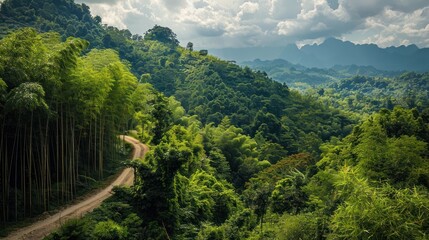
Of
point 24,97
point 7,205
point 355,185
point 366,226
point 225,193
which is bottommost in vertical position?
point 225,193

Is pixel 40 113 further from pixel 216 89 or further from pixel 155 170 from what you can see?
pixel 216 89

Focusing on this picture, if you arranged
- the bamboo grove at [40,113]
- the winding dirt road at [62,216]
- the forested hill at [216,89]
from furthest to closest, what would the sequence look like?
the forested hill at [216,89], the winding dirt road at [62,216], the bamboo grove at [40,113]

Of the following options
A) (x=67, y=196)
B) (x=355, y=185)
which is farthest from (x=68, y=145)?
(x=355, y=185)

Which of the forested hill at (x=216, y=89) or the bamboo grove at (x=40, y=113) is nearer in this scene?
the bamboo grove at (x=40, y=113)

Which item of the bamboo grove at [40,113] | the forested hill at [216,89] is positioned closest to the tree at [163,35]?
the forested hill at [216,89]

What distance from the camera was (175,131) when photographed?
2650 cm

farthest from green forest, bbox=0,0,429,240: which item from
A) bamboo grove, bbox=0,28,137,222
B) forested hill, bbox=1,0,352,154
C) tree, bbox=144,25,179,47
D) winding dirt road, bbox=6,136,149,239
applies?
→ tree, bbox=144,25,179,47

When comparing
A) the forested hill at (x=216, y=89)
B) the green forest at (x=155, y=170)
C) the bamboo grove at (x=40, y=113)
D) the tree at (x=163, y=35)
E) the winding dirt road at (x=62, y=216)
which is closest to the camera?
the green forest at (x=155, y=170)

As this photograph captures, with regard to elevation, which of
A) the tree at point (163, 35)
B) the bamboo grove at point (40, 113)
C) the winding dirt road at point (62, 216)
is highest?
the tree at point (163, 35)

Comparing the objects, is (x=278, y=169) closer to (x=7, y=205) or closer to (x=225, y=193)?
(x=225, y=193)

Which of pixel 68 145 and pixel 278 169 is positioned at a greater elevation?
pixel 68 145

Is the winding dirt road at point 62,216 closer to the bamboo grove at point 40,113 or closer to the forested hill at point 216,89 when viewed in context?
the bamboo grove at point 40,113

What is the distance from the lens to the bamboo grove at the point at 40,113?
12.9m

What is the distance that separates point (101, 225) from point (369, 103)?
11147 centimetres
